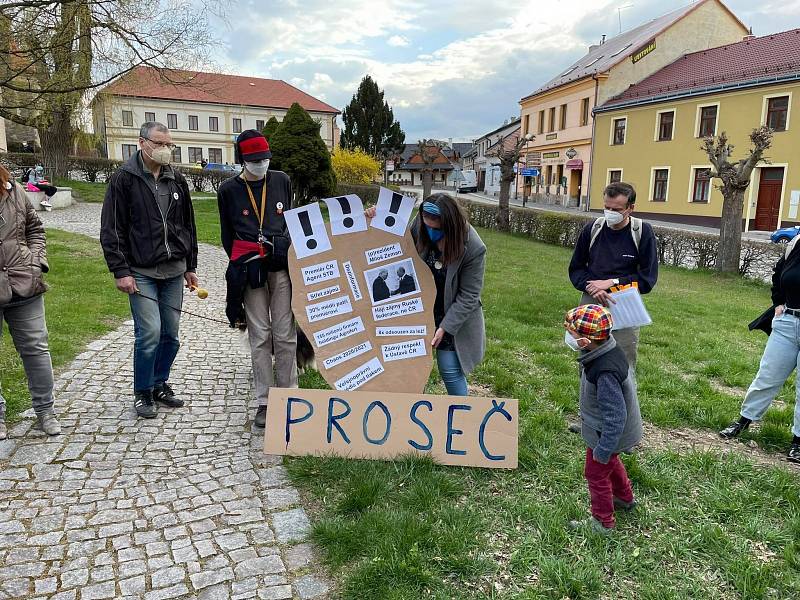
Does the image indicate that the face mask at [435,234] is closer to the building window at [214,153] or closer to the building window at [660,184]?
the building window at [660,184]

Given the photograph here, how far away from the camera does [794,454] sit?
4.19 meters

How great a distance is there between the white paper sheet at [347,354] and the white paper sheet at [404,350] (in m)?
0.12

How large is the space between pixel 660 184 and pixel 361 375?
33400 millimetres

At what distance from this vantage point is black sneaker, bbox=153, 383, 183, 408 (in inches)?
190

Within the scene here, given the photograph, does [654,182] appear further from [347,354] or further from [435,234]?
[347,354]

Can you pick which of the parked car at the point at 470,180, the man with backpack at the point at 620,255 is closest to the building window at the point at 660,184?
the man with backpack at the point at 620,255

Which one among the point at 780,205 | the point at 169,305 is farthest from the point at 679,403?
the point at 780,205

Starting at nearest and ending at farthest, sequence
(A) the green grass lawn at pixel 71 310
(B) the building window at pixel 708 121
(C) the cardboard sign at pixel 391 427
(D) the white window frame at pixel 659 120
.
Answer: (C) the cardboard sign at pixel 391 427, (A) the green grass lawn at pixel 71 310, (B) the building window at pixel 708 121, (D) the white window frame at pixel 659 120

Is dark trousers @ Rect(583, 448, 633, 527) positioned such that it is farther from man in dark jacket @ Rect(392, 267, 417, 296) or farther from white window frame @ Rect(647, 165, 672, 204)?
white window frame @ Rect(647, 165, 672, 204)

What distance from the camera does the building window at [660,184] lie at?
1289 inches

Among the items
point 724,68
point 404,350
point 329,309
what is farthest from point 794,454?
point 724,68

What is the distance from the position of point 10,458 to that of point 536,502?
3314mm

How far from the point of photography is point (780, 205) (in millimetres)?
26578

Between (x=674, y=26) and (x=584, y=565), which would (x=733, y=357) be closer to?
(x=584, y=565)
